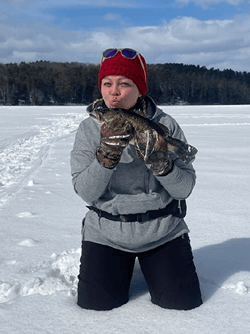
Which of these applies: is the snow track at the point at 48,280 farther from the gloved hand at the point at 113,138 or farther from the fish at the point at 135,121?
the fish at the point at 135,121

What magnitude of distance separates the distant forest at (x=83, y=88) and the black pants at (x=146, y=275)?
6736 cm

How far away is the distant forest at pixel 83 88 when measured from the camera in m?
69.2

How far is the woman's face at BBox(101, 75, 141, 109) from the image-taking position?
1886 mm

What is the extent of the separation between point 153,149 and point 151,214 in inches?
16.8

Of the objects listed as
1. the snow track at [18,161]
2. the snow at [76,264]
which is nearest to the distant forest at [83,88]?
the snow track at [18,161]

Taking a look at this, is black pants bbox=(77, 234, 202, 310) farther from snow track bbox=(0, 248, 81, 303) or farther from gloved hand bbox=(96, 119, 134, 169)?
gloved hand bbox=(96, 119, 134, 169)

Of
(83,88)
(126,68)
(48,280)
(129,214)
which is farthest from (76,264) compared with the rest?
(83,88)

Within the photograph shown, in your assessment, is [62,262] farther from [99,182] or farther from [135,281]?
[99,182]

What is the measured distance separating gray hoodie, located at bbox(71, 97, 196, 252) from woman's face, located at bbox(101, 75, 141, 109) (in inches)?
5.3

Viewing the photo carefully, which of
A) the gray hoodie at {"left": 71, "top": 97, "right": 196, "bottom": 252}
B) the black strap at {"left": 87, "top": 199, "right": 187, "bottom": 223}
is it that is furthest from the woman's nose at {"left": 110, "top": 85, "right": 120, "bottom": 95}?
the black strap at {"left": 87, "top": 199, "right": 187, "bottom": 223}

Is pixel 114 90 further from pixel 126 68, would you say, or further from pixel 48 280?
pixel 48 280

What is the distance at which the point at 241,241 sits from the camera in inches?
111

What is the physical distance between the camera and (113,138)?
1650 millimetres

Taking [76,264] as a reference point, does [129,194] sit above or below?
above
